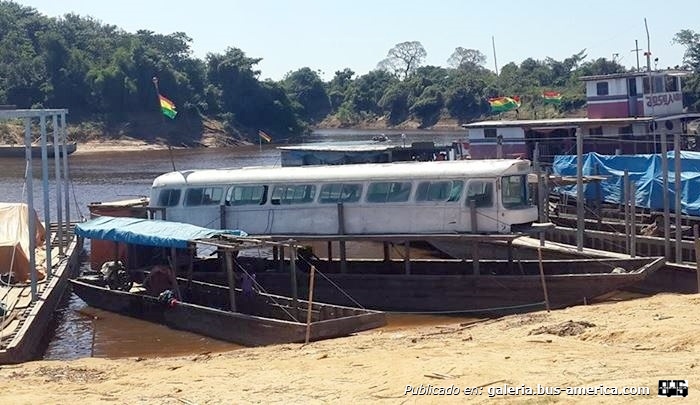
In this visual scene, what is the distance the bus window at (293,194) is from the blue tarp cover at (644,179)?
9899 mm

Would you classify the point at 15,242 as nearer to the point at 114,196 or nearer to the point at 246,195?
the point at 246,195

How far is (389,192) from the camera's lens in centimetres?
2359

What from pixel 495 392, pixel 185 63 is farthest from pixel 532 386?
pixel 185 63

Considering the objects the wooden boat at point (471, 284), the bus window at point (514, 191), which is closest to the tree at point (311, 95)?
the wooden boat at point (471, 284)

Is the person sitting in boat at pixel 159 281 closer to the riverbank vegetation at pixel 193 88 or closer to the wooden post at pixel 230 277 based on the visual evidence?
the wooden post at pixel 230 277

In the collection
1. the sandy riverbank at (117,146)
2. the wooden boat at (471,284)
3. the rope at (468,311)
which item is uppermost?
the sandy riverbank at (117,146)

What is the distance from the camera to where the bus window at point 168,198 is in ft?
84.7

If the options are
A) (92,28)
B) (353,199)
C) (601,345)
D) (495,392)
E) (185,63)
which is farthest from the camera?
(92,28)

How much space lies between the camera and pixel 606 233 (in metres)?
27.4

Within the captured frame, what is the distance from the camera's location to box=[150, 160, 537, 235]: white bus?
22625 mm

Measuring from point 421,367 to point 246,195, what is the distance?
12.0 metres

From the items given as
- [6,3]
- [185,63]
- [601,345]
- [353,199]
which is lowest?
[601,345]

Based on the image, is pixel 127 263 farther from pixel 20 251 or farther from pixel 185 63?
pixel 185 63

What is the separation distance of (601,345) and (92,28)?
117 meters
